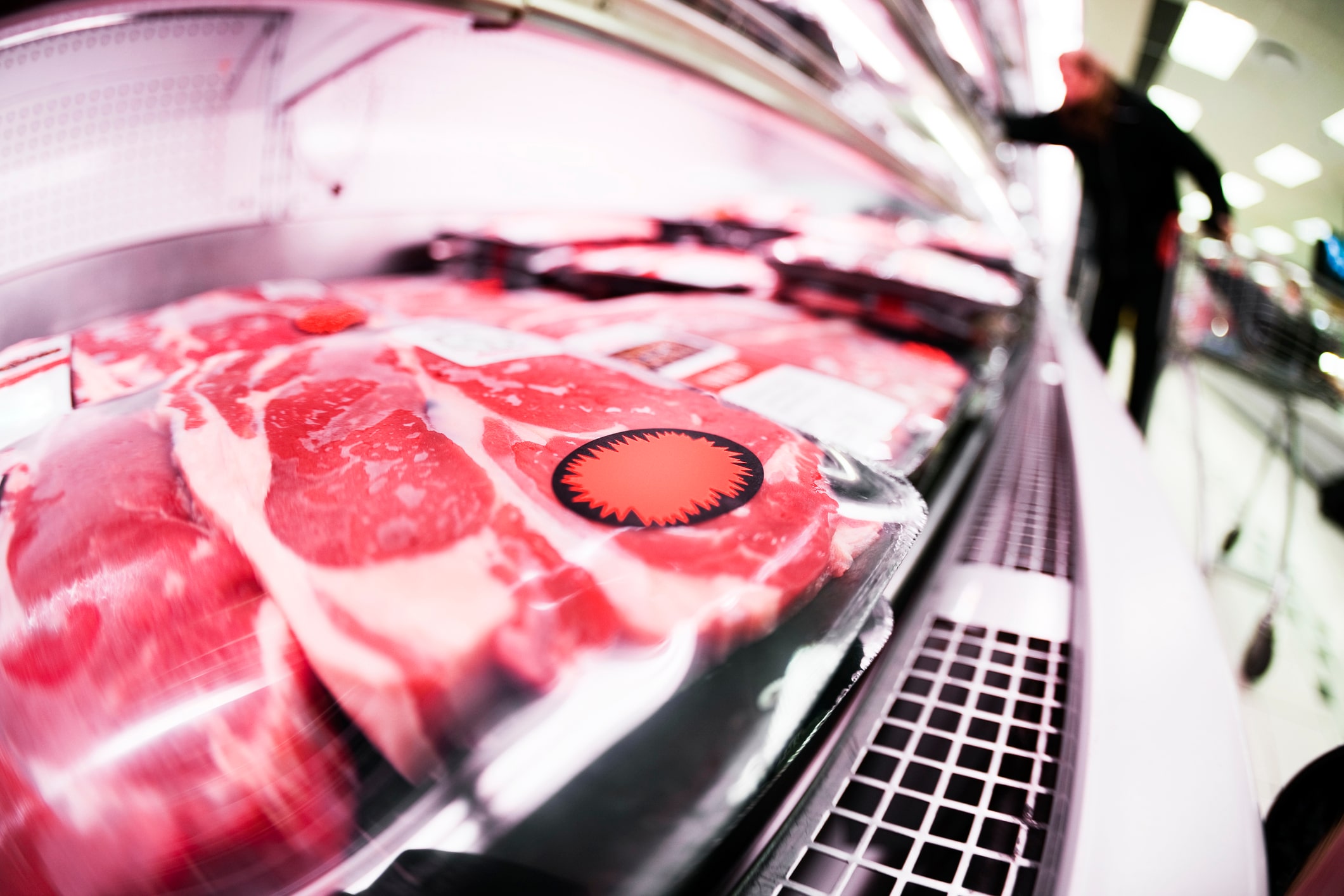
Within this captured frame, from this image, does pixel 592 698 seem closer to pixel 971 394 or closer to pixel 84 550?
pixel 84 550

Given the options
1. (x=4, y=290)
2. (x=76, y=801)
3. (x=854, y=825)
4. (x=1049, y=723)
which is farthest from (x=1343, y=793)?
(x=4, y=290)

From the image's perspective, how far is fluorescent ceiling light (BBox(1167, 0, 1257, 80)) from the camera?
68 cm

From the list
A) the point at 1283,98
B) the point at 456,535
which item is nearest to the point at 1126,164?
the point at 1283,98

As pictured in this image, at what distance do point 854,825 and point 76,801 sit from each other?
47 cm

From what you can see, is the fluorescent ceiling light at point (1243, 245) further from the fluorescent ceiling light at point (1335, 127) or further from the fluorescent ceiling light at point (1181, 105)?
the fluorescent ceiling light at point (1335, 127)

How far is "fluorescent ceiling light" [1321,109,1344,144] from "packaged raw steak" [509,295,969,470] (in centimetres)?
47

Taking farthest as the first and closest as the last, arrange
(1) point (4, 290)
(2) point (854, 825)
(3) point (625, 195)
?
(3) point (625, 195)
(1) point (4, 290)
(2) point (854, 825)

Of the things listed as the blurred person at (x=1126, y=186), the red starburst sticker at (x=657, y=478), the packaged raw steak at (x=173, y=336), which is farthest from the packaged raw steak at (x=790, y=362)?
the blurred person at (x=1126, y=186)

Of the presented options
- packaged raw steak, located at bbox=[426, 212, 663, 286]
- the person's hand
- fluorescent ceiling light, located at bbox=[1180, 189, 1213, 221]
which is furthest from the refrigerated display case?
fluorescent ceiling light, located at bbox=[1180, 189, 1213, 221]

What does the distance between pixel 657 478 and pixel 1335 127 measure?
2.50 feet

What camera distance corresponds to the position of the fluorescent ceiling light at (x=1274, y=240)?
88 cm

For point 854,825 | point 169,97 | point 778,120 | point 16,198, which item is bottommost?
point 854,825

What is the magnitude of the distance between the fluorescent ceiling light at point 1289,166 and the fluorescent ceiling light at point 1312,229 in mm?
47

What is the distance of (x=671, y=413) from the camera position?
582mm
